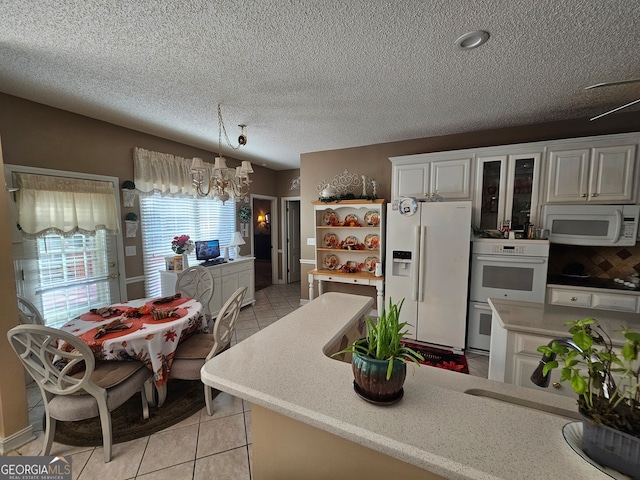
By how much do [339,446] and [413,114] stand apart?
2.95 m

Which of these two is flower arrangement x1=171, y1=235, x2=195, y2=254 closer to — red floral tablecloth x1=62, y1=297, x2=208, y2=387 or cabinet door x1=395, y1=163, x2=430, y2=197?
red floral tablecloth x1=62, y1=297, x2=208, y2=387

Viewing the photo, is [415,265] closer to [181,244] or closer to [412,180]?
[412,180]

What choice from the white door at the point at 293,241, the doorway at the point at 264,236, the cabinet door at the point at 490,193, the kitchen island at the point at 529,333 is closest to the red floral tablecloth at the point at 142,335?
the kitchen island at the point at 529,333

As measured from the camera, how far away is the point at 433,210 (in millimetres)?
3053

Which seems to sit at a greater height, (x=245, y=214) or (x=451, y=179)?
(x=451, y=179)

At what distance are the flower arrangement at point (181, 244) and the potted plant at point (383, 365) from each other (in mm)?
3521

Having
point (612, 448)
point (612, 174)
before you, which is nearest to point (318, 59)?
point (612, 448)

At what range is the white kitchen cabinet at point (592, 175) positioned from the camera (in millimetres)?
2578

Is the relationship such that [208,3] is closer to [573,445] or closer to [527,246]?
[573,445]

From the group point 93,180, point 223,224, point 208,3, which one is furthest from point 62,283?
point 208,3

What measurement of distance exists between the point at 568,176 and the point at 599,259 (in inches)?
40.8

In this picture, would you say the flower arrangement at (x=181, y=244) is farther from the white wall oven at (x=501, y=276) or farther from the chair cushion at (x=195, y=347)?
the white wall oven at (x=501, y=276)

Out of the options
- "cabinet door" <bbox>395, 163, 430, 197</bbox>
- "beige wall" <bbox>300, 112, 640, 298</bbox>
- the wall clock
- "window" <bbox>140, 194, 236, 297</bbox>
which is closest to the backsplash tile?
"beige wall" <bbox>300, 112, 640, 298</bbox>

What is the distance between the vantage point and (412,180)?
136 inches
